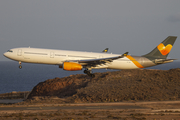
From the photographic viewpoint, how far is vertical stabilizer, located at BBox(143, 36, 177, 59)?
A: 137 ft

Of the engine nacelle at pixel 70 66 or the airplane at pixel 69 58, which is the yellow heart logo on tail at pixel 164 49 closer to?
the airplane at pixel 69 58

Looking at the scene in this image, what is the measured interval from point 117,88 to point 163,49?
13.7 m

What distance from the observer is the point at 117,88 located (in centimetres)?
3644

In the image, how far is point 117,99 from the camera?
33.2m

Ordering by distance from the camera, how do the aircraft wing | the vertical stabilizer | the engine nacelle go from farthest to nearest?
the vertical stabilizer < the aircraft wing < the engine nacelle

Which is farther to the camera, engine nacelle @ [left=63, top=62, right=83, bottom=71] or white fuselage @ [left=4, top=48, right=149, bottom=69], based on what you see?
white fuselage @ [left=4, top=48, right=149, bottom=69]

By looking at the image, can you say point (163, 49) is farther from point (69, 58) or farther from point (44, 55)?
point (44, 55)

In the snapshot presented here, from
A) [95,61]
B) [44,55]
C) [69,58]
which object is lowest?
[95,61]

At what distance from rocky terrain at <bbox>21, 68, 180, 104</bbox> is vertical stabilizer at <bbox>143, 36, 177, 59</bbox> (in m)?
4.49

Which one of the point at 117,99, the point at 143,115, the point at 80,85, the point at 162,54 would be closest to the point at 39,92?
the point at 80,85

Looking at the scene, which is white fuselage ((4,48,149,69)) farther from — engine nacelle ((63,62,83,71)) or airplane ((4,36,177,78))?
engine nacelle ((63,62,83,71))

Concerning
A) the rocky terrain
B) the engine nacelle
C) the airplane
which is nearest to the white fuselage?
the airplane

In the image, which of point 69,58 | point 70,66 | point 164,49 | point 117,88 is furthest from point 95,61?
point 164,49

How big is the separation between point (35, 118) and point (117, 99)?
54.1 ft
